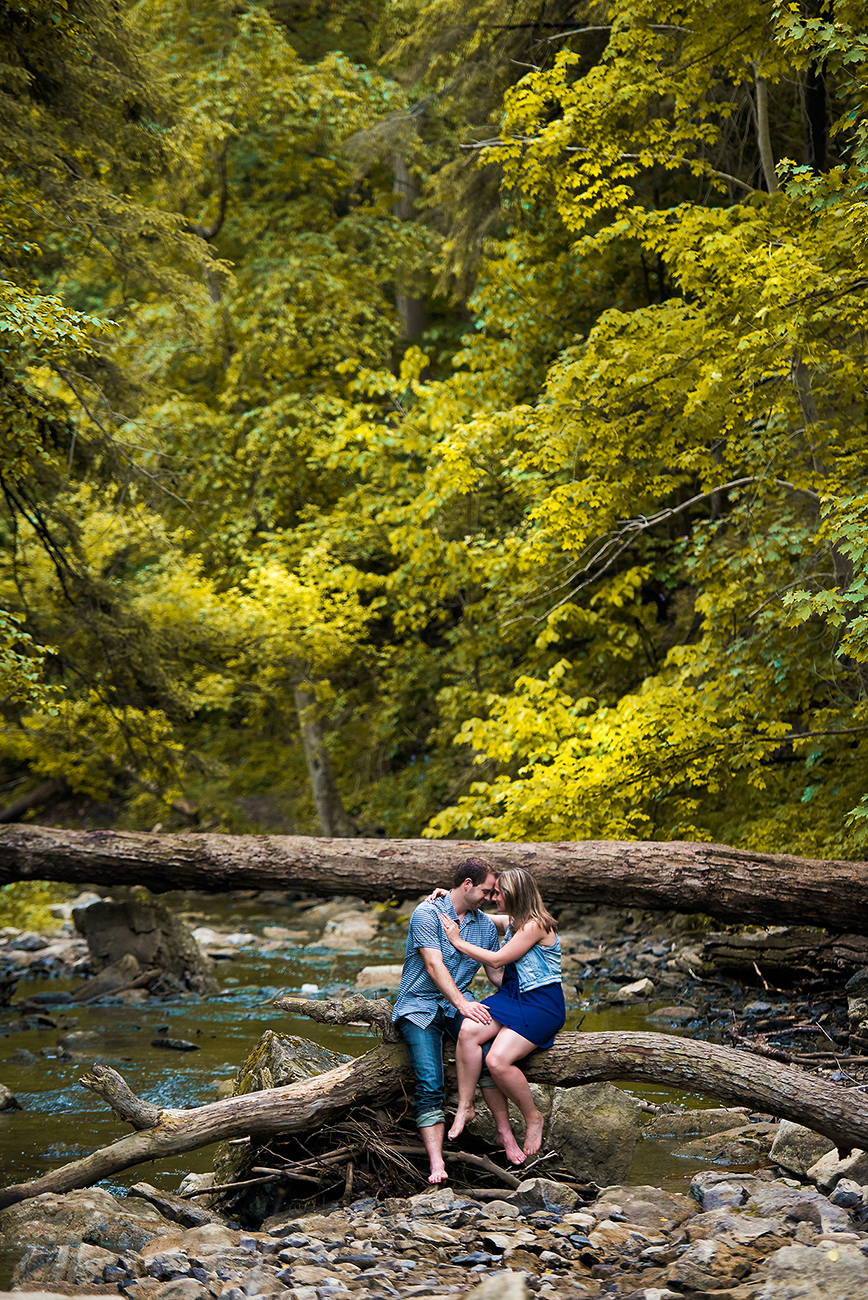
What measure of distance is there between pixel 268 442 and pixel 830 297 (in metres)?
11.9

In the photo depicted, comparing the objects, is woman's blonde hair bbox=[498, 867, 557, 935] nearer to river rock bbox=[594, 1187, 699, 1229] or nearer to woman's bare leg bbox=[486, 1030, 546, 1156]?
woman's bare leg bbox=[486, 1030, 546, 1156]

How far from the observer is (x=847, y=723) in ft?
28.0

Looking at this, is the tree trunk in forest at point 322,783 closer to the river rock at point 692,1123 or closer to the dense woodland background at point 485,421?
the dense woodland background at point 485,421

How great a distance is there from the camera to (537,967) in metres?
5.45

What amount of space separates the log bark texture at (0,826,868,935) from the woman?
2.15 m

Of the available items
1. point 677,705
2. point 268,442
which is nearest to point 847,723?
point 677,705

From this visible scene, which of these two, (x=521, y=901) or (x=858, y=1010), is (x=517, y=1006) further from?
(x=858, y=1010)

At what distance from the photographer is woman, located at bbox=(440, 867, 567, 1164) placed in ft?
17.4

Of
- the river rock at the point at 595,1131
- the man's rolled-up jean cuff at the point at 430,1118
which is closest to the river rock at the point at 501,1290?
the man's rolled-up jean cuff at the point at 430,1118

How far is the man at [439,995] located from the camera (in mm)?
5230

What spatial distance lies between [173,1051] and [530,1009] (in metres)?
3.91

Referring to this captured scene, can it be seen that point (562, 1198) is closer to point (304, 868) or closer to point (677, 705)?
point (304, 868)

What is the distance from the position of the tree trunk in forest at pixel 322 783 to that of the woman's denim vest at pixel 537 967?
39.3 feet

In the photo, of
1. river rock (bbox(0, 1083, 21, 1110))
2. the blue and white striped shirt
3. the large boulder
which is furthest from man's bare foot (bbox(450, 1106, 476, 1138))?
river rock (bbox(0, 1083, 21, 1110))
